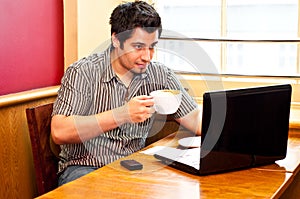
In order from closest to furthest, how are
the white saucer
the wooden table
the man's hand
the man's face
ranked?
1. the wooden table
2. the man's hand
3. the white saucer
4. the man's face

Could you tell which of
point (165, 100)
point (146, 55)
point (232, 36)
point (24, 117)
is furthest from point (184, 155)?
point (232, 36)

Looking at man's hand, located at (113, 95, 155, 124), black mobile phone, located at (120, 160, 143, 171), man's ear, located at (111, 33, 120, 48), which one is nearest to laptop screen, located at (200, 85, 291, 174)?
black mobile phone, located at (120, 160, 143, 171)

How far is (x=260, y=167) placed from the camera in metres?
2.13

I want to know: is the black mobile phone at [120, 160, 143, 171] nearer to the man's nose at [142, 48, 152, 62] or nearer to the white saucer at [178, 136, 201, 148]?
the white saucer at [178, 136, 201, 148]

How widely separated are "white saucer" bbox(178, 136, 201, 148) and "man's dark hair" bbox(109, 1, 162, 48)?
0.47m

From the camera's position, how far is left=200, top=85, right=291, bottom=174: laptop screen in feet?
6.38

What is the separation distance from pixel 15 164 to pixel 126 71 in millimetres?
634

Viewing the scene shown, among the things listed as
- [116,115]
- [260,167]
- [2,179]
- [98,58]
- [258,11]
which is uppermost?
[258,11]

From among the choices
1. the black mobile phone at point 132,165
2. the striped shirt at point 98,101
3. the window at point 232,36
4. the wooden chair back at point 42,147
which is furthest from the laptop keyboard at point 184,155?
the window at point 232,36

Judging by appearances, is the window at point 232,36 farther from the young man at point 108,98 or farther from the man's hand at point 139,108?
the man's hand at point 139,108

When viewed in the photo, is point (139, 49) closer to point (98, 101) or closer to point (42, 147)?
point (98, 101)

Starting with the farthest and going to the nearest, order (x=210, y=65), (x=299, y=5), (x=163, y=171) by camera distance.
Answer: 1. (x=210, y=65)
2. (x=299, y=5)
3. (x=163, y=171)

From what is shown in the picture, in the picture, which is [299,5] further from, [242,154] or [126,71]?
[242,154]

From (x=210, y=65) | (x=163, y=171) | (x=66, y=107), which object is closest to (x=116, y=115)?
(x=66, y=107)
